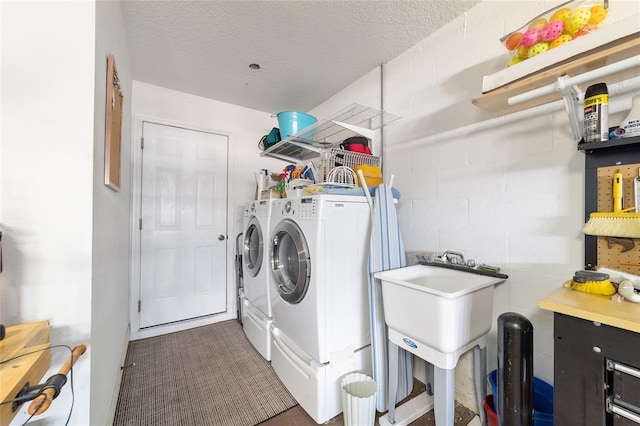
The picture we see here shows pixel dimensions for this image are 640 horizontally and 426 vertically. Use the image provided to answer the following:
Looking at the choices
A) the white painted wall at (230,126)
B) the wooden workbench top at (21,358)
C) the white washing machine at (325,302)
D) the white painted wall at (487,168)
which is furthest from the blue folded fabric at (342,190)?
the white painted wall at (230,126)

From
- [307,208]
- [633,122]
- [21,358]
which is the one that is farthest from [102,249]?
[633,122]

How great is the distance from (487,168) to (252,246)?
1.89 metres

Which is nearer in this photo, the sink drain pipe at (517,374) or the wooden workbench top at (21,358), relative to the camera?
the wooden workbench top at (21,358)

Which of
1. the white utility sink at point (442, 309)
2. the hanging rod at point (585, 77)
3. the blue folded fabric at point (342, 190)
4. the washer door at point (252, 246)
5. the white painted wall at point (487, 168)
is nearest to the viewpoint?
the hanging rod at point (585, 77)

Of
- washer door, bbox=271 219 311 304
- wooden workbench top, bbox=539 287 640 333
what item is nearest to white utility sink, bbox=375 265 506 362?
wooden workbench top, bbox=539 287 640 333

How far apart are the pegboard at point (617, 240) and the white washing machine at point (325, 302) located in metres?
1.05

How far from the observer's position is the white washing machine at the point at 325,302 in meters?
1.42

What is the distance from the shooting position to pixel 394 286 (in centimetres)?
129

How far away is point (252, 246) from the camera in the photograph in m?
2.31

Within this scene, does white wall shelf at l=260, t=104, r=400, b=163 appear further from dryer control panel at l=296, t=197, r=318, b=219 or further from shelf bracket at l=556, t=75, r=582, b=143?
shelf bracket at l=556, t=75, r=582, b=143

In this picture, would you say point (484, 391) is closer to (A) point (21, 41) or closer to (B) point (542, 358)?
(B) point (542, 358)

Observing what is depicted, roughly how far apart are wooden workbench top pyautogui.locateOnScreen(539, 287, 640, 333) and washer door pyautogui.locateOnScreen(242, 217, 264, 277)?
1.77 metres

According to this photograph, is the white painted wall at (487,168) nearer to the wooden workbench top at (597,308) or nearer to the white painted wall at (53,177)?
the wooden workbench top at (597,308)

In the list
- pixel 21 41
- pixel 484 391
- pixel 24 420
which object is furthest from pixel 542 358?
pixel 21 41
